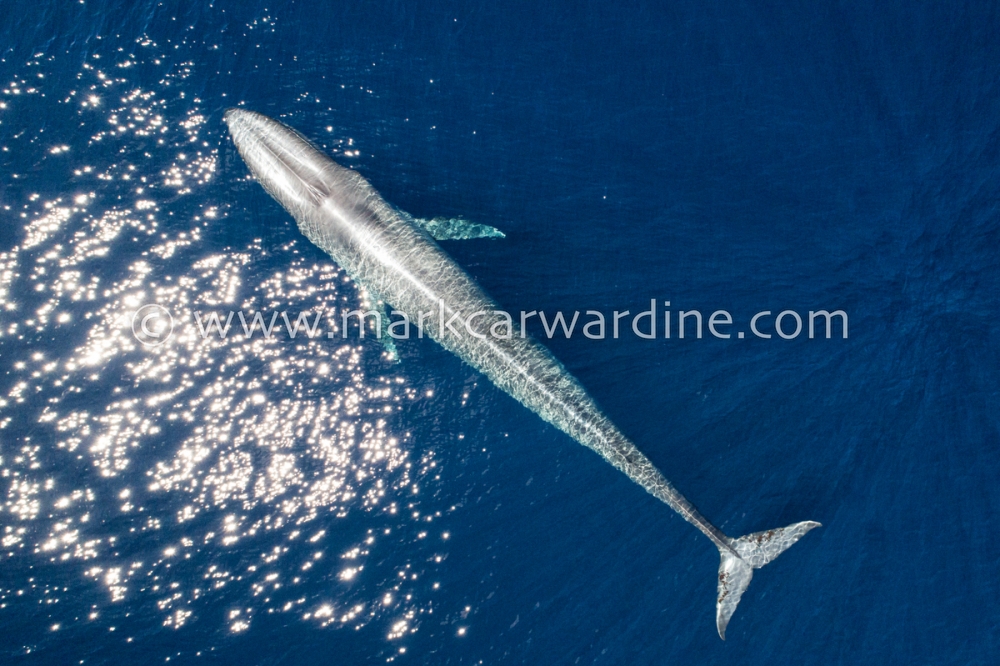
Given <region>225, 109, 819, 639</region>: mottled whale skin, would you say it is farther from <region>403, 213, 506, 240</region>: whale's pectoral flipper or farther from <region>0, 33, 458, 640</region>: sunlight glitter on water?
<region>0, 33, 458, 640</region>: sunlight glitter on water

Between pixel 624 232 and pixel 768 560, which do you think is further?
pixel 624 232

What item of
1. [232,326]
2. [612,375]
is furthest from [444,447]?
[232,326]

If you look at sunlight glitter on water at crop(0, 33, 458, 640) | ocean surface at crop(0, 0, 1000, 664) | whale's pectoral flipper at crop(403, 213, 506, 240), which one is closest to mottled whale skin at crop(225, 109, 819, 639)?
whale's pectoral flipper at crop(403, 213, 506, 240)

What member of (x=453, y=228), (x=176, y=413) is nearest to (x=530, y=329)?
(x=453, y=228)

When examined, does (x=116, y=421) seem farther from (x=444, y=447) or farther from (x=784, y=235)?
(x=784, y=235)

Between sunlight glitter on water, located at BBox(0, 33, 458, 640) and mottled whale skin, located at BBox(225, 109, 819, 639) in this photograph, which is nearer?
mottled whale skin, located at BBox(225, 109, 819, 639)

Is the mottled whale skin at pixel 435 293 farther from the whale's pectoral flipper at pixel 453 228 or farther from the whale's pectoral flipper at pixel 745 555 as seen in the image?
the whale's pectoral flipper at pixel 453 228

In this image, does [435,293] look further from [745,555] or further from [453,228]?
[745,555]
